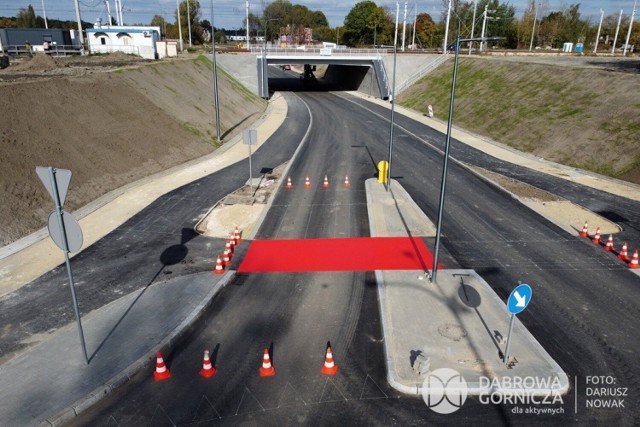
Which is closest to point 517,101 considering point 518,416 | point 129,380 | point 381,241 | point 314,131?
point 314,131

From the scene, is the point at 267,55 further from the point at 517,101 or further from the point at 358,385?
the point at 358,385

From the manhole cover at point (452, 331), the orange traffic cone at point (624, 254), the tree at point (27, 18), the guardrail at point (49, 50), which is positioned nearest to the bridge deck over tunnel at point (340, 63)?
the guardrail at point (49, 50)

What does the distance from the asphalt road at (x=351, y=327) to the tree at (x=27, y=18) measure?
117 meters

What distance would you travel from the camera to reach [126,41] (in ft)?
173

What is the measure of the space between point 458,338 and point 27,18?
444 ft

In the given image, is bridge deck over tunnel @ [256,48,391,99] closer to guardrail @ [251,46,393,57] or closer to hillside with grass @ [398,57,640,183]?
guardrail @ [251,46,393,57]

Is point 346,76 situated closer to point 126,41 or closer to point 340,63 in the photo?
point 340,63

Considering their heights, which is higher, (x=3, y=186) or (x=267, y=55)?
(x=267, y=55)

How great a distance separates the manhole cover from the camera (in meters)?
10.9

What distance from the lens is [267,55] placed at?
183 feet

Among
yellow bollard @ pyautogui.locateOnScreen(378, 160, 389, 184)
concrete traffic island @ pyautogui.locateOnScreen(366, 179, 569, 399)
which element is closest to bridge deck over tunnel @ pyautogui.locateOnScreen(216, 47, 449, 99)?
yellow bollard @ pyautogui.locateOnScreen(378, 160, 389, 184)

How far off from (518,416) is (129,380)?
7.92 meters

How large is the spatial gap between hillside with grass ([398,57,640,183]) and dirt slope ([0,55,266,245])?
22569 mm

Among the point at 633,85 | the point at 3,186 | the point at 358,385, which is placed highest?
the point at 633,85
